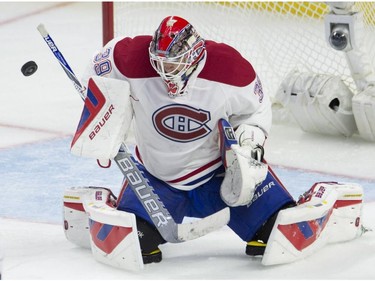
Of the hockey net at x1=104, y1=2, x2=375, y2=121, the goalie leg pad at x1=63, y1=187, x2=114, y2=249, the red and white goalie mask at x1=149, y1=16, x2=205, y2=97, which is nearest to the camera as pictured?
the red and white goalie mask at x1=149, y1=16, x2=205, y2=97

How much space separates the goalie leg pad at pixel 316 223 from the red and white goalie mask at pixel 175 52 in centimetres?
42

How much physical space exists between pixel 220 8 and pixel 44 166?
A: 4.91 ft

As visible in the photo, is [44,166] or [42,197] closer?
[42,197]

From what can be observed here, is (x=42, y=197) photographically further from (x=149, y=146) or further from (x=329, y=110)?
(x=329, y=110)

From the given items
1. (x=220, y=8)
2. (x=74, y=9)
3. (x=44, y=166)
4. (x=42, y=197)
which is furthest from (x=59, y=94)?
(x=74, y=9)

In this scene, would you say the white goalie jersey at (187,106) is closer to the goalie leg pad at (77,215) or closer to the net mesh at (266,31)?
the goalie leg pad at (77,215)

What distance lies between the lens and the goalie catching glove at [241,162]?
3.02 m

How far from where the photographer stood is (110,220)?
10.0 feet

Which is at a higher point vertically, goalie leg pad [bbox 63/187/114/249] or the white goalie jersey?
the white goalie jersey

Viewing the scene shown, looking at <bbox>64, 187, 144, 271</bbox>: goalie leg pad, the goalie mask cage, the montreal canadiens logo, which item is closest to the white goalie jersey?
the montreal canadiens logo

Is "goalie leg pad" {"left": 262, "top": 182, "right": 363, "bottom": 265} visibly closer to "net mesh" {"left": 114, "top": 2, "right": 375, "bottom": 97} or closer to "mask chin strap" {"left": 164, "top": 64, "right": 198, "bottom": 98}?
"mask chin strap" {"left": 164, "top": 64, "right": 198, "bottom": 98}

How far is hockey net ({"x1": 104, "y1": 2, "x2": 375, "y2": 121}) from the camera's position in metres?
4.94

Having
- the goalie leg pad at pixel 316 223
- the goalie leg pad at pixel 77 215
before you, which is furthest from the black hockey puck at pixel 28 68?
the goalie leg pad at pixel 316 223

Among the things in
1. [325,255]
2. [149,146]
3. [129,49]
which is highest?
[129,49]
